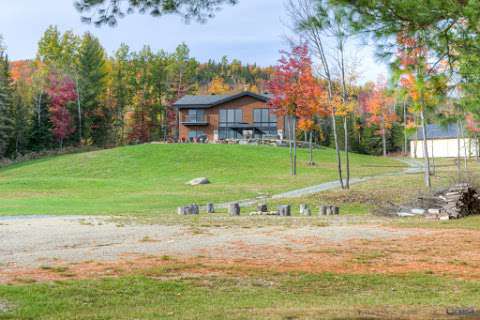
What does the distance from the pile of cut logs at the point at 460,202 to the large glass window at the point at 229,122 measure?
44.9 meters

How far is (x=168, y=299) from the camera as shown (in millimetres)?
8133

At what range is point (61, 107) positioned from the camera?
201 feet

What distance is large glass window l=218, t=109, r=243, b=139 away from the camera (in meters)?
64.6

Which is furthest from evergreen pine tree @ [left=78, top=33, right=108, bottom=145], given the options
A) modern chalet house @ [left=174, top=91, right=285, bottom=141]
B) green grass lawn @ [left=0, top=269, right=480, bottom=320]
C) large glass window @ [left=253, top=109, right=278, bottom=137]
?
green grass lawn @ [left=0, top=269, right=480, bottom=320]

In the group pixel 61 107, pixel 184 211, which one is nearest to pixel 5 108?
pixel 61 107

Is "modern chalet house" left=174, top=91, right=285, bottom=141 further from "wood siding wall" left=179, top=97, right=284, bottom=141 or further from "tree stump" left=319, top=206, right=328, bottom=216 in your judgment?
"tree stump" left=319, top=206, right=328, bottom=216

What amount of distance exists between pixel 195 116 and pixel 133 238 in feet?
170

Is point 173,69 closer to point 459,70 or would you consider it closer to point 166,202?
point 166,202

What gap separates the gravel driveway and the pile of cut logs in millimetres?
3877

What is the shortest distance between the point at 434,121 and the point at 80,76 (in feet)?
201

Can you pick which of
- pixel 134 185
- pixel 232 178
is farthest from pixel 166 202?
pixel 232 178

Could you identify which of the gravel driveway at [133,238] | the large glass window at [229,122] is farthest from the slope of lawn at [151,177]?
the large glass window at [229,122]

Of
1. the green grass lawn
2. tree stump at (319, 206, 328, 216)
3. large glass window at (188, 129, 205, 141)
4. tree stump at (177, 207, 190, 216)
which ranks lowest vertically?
tree stump at (319, 206, 328, 216)

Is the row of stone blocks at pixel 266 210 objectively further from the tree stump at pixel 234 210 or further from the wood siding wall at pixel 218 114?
the wood siding wall at pixel 218 114
